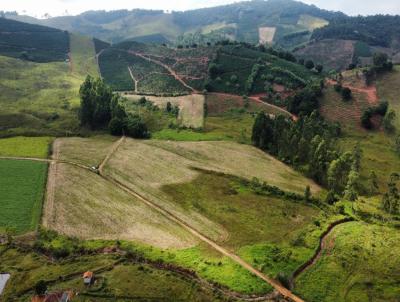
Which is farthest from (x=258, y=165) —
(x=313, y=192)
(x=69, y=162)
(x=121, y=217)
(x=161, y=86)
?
(x=161, y=86)

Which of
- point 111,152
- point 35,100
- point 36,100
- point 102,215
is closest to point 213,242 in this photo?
point 102,215

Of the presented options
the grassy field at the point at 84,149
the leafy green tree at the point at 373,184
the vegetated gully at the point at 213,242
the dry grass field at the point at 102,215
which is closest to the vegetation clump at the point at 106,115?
the grassy field at the point at 84,149

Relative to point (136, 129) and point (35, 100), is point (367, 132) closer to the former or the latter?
point (136, 129)

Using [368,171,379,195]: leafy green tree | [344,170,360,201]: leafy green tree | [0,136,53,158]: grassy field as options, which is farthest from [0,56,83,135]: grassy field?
[368,171,379,195]: leafy green tree

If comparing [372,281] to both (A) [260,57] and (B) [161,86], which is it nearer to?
(B) [161,86]

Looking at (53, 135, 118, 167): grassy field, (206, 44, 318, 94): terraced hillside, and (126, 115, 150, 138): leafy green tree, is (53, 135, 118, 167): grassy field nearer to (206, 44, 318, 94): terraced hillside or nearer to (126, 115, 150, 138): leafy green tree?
(126, 115, 150, 138): leafy green tree

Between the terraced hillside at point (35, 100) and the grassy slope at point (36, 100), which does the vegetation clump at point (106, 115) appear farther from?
the grassy slope at point (36, 100)
